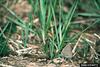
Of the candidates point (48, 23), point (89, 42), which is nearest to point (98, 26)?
point (89, 42)

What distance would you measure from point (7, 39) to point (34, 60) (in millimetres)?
294

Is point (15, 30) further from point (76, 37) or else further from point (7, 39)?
point (76, 37)

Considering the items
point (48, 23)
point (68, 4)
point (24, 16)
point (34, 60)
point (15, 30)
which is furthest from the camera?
point (68, 4)

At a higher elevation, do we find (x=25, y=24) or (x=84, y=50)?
(x=25, y=24)

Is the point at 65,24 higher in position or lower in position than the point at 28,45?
higher

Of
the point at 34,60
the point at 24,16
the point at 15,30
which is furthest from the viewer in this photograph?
the point at 24,16

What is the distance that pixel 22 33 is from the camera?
242 centimetres

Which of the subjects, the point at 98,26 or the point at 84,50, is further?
the point at 98,26

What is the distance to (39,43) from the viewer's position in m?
2.45

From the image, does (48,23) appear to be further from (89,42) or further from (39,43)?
(89,42)

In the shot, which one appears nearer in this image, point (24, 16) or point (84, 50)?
point (84, 50)

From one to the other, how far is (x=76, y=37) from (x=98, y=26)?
1.57 feet

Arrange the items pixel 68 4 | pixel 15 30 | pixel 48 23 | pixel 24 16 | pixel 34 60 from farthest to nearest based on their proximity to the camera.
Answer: pixel 68 4 → pixel 24 16 → pixel 15 30 → pixel 48 23 → pixel 34 60

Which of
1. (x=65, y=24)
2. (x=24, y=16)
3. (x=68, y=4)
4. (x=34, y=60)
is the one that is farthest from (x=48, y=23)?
(x=68, y=4)
